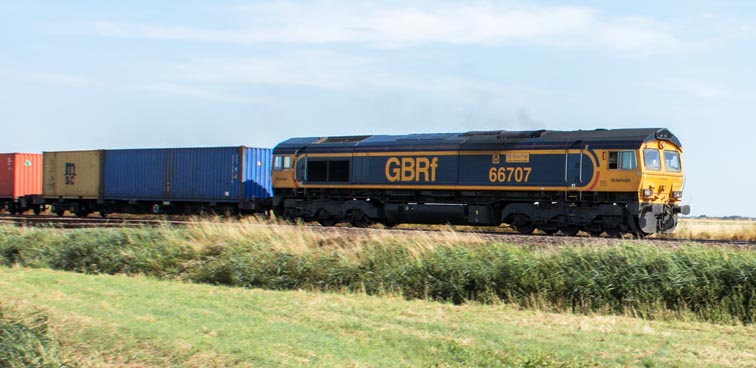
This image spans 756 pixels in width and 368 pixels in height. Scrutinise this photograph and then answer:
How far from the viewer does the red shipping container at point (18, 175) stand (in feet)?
132

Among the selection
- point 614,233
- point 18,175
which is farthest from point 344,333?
point 18,175

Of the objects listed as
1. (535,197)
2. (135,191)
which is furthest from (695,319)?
(135,191)

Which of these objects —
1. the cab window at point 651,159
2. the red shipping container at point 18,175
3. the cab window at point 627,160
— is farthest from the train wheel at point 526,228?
the red shipping container at point 18,175

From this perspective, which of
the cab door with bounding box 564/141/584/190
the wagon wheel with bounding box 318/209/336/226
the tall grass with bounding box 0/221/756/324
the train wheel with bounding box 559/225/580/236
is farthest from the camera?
the wagon wheel with bounding box 318/209/336/226

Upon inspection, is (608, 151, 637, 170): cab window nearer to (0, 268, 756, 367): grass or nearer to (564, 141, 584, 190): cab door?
(564, 141, 584, 190): cab door

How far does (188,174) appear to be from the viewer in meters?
34.3

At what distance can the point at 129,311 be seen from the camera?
1227 centimetres

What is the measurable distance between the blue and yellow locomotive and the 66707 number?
A: 0.03 meters

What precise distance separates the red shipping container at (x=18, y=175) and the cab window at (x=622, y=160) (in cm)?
3039

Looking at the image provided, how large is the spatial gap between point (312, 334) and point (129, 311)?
3.29m

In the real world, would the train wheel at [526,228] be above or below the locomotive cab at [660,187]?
below

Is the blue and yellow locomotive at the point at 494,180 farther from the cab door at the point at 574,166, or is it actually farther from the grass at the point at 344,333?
the grass at the point at 344,333

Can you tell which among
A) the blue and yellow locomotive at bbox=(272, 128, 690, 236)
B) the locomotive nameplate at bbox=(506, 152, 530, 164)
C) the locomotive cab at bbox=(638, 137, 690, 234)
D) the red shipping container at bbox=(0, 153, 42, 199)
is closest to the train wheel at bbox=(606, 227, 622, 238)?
the blue and yellow locomotive at bbox=(272, 128, 690, 236)

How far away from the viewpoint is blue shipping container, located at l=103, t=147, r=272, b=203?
32812 millimetres
